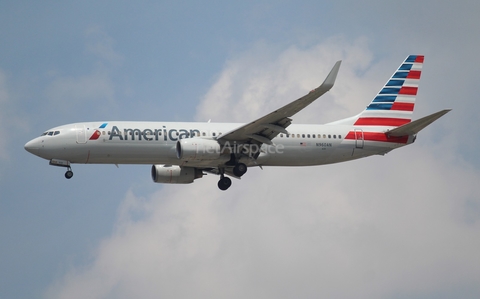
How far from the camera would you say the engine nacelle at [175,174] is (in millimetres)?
58125

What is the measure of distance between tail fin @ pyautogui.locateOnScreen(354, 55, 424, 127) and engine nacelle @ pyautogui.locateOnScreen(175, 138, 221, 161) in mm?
10956

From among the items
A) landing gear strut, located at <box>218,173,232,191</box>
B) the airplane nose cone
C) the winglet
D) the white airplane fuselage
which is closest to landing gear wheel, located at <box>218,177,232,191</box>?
landing gear strut, located at <box>218,173,232,191</box>

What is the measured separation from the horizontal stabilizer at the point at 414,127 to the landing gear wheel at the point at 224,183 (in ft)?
36.0

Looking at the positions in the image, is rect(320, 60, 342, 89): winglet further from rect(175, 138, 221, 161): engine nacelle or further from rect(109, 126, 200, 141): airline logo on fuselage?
rect(109, 126, 200, 141): airline logo on fuselage

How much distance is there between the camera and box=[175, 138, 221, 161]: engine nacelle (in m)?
51.9

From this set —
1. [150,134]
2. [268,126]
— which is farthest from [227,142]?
[150,134]

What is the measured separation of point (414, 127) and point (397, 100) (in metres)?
5.71

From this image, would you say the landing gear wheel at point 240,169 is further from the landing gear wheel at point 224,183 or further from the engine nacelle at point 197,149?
the landing gear wheel at point 224,183

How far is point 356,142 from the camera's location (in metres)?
56.6

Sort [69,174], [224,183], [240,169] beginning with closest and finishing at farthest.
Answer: [69,174]
[240,169]
[224,183]

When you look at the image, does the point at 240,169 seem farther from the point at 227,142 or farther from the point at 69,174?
the point at 69,174

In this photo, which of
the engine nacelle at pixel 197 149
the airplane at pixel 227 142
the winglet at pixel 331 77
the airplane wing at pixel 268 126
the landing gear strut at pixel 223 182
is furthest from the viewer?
the landing gear strut at pixel 223 182

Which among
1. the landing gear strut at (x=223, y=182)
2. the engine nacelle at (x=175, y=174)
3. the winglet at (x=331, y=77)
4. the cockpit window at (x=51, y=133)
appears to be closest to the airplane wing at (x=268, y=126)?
the winglet at (x=331, y=77)

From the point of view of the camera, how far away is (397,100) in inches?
2382
